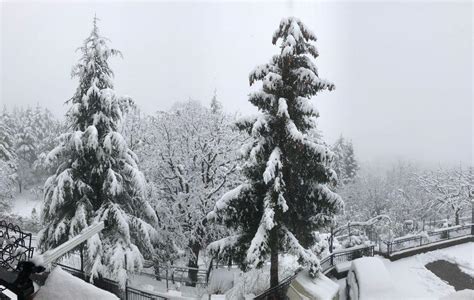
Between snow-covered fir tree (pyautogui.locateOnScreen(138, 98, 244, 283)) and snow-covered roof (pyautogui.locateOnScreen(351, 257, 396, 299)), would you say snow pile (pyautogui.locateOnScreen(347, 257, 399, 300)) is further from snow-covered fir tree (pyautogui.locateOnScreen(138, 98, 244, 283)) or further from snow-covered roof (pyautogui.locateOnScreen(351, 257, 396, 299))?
snow-covered fir tree (pyautogui.locateOnScreen(138, 98, 244, 283))

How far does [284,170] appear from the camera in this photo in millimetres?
14008

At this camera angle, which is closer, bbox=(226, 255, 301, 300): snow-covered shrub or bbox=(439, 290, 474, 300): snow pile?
bbox=(439, 290, 474, 300): snow pile

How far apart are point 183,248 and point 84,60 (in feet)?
35.8

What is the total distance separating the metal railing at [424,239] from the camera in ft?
71.9

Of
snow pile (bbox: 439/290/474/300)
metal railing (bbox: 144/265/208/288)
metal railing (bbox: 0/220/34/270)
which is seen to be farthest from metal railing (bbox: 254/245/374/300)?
snow pile (bbox: 439/290/474/300)

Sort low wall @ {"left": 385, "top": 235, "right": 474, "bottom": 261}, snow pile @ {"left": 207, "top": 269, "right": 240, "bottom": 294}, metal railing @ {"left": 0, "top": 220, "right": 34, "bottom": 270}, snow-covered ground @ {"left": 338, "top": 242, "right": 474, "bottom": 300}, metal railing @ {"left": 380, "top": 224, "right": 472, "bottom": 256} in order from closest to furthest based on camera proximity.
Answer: metal railing @ {"left": 0, "top": 220, "right": 34, "bottom": 270} < snow-covered ground @ {"left": 338, "top": 242, "right": 474, "bottom": 300} < snow pile @ {"left": 207, "top": 269, "right": 240, "bottom": 294} < low wall @ {"left": 385, "top": 235, "right": 474, "bottom": 261} < metal railing @ {"left": 380, "top": 224, "right": 472, "bottom": 256}

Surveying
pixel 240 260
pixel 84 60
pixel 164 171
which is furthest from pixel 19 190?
pixel 240 260

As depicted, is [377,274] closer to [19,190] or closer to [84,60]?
[84,60]

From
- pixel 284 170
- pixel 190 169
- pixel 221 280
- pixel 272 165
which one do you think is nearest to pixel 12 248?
pixel 272 165

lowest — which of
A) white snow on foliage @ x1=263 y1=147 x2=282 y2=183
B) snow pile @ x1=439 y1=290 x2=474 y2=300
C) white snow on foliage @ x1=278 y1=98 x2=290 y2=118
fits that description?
snow pile @ x1=439 y1=290 x2=474 y2=300

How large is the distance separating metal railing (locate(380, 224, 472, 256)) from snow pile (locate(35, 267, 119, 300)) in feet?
64.9

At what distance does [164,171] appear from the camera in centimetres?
2233

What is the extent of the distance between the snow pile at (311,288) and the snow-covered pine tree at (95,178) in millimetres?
5771

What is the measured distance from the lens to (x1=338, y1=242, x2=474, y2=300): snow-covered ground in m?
17.1
